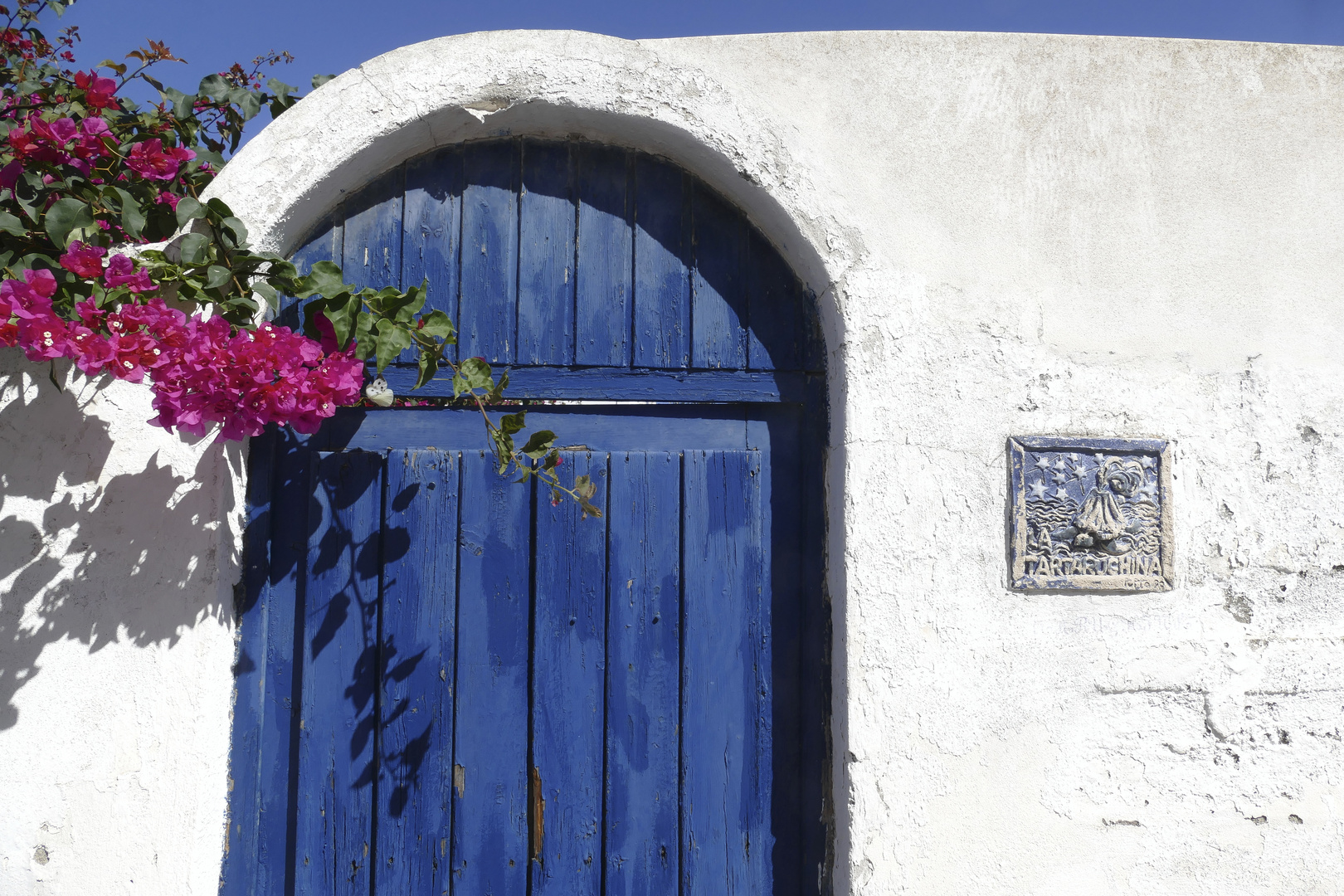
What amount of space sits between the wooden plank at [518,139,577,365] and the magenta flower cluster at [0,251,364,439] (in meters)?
0.46

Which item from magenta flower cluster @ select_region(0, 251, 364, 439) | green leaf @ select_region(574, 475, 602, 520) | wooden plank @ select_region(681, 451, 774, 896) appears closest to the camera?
magenta flower cluster @ select_region(0, 251, 364, 439)

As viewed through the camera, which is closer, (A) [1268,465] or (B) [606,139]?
(A) [1268,465]

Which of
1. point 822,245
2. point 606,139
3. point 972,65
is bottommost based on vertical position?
point 822,245

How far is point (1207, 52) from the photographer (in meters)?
1.64

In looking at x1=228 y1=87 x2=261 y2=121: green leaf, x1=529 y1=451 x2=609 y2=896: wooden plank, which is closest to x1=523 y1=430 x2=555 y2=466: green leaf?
x1=529 y1=451 x2=609 y2=896: wooden plank

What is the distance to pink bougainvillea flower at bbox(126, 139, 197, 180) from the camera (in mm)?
1394

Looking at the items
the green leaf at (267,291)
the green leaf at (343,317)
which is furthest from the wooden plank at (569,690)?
the green leaf at (267,291)

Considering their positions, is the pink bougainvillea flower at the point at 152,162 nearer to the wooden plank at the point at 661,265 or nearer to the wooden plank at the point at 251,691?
the wooden plank at the point at 251,691

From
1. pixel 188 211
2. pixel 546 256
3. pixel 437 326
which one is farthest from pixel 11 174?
pixel 546 256

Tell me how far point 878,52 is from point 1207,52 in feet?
2.45

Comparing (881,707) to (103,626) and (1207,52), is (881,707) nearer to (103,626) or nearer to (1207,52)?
(103,626)

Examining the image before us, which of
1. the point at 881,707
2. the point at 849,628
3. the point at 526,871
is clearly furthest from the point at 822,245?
the point at 526,871

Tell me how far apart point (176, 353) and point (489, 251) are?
642mm

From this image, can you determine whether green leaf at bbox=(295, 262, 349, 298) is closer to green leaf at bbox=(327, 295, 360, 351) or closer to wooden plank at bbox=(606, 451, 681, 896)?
green leaf at bbox=(327, 295, 360, 351)
